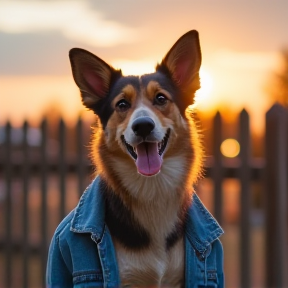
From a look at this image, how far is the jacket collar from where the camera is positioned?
12.3ft

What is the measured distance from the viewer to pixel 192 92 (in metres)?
4.17

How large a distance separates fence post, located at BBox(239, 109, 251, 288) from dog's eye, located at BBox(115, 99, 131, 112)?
3505 mm

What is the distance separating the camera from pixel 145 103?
13.0 feet

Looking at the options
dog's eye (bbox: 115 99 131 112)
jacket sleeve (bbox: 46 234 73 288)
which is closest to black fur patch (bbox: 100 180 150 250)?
jacket sleeve (bbox: 46 234 73 288)

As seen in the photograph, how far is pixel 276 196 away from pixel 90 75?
366 centimetres

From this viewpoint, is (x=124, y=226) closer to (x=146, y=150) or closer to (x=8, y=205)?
(x=146, y=150)

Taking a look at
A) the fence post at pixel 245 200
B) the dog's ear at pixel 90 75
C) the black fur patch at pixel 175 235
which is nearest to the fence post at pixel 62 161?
the fence post at pixel 245 200

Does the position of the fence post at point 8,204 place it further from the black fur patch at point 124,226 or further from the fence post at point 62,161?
the black fur patch at point 124,226

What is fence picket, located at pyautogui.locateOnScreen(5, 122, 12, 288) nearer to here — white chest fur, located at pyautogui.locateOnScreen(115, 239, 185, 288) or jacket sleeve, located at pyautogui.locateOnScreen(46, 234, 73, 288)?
jacket sleeve, located at pyautogui.locateOnScreen(46, 234, 73, 288)

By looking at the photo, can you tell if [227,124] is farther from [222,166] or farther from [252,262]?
[252,262]

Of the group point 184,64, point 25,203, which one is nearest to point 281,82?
point 25,203

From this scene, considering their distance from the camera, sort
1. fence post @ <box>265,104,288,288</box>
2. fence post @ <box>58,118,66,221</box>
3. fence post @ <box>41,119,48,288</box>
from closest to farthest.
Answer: fence post @ <box>265,104,288,288</box> < fence post @ <box>58,118,66,221</box> < fence post @ <box>41,119,48,288</box>

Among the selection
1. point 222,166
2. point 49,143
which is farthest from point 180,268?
point 49,143

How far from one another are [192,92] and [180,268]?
103cm
